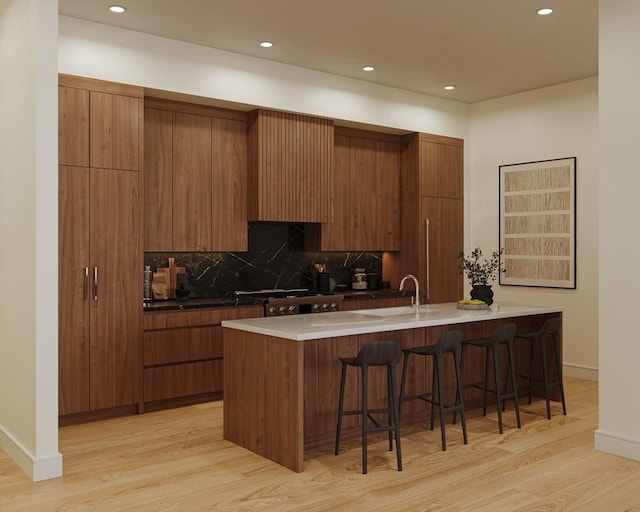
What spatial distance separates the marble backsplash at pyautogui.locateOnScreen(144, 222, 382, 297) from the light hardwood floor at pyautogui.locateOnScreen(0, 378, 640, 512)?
1.74 meters

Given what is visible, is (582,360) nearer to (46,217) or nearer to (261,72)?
(261,72)

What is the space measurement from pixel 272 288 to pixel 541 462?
345 centimetres

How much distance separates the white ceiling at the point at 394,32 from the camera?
15.7ft

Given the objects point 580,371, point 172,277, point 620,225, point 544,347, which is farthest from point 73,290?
point 580,371

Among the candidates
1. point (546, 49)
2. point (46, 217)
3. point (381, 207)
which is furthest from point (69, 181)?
point (546, 49)

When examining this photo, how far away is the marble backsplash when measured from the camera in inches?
245

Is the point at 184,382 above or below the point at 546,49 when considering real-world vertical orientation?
below

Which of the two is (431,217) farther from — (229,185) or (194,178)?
(194,178)

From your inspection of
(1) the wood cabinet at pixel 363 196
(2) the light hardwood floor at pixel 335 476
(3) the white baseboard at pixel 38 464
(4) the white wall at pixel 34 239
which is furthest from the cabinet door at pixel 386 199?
(3) the white baseboard at pixel 38 464

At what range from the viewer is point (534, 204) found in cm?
723

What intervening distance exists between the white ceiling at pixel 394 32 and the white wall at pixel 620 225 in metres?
0.78

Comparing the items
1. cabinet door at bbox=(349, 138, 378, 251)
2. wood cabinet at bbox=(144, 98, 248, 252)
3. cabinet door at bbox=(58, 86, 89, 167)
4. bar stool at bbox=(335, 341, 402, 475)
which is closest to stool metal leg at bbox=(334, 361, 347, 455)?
bar stool at bbox=(335, 341, 402, 475)

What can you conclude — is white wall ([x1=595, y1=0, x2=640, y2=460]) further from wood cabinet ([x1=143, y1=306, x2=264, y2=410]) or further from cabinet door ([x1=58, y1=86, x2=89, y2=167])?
cabinet door ([x1=58, y1=86, x2=89, y2=167])

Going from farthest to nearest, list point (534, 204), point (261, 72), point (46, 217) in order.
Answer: point (534, 204), point (261, 72), point (46, 217)
